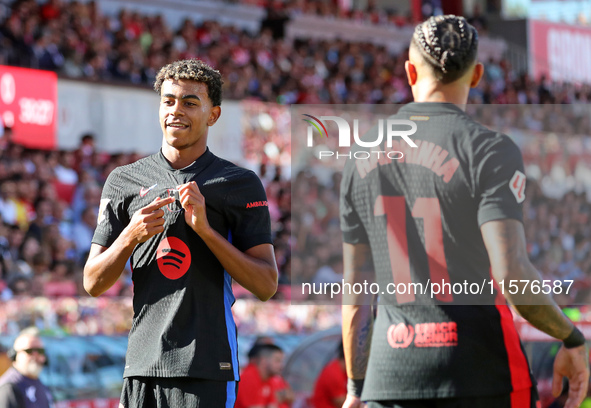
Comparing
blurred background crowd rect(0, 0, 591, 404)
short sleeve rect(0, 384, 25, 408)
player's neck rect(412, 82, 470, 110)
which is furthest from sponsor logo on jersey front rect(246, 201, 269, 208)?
blurred background crowd rect(0, 0, 591, 404)

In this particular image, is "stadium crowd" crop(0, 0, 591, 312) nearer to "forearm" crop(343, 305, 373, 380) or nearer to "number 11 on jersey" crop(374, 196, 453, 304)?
"forearm" crop(343, 305, 373, 380)

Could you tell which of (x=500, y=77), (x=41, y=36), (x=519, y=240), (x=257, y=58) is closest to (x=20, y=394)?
(x=519, y=240)

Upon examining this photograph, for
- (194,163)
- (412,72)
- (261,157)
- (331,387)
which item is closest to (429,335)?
(412,72)

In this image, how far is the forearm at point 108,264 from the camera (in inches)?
136

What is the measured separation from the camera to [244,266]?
3496 mm

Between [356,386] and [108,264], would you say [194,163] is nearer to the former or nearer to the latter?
[108,264]

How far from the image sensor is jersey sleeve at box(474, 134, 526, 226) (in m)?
2.81

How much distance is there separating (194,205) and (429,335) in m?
1.07

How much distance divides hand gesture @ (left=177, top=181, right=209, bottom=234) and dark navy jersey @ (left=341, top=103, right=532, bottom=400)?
76 cm

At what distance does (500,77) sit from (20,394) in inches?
959

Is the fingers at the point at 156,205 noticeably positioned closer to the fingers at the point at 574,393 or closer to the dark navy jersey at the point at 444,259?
the dark navy jersey at the point at 444,259

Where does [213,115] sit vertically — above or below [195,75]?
below

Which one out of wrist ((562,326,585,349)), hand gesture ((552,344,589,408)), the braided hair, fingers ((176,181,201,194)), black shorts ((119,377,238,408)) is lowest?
black shorts ((119,377,238,408))

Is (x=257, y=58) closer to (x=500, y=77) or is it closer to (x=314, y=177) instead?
(x=314, y=177)
